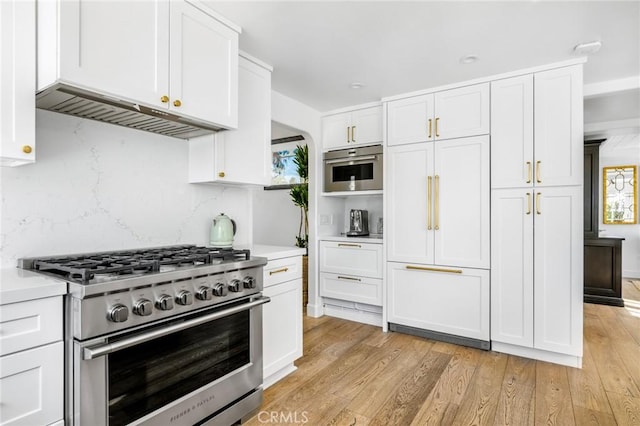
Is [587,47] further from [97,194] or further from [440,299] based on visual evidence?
[97,194]

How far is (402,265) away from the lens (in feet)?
11.2

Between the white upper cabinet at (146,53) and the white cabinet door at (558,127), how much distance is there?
2.36 metres

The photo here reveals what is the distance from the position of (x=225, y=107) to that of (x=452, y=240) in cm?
222

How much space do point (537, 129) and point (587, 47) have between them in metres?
0.62

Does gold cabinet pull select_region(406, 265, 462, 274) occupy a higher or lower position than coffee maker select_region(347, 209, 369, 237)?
lower

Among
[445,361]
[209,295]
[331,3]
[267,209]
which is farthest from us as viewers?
[267,209]

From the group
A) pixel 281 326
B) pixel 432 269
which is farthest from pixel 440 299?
pixel 281 326

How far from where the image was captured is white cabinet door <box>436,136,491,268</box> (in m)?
3.01

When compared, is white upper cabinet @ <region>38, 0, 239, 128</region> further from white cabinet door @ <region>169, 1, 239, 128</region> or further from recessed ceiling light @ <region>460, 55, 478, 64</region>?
recessed ceiling light @ <region>460, 55, 478, 64</region>

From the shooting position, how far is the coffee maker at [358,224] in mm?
4023

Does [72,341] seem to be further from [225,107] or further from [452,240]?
[452,240]

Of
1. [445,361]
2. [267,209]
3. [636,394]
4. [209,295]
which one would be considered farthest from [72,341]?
[267,209]

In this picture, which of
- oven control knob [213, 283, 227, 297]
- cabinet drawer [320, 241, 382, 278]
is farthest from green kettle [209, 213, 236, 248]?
cabinet drawer [320, 241, 382, 278]

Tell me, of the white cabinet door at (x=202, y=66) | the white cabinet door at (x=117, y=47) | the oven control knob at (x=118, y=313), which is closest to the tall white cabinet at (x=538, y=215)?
the white cabinet door at (x=202, y=66)
